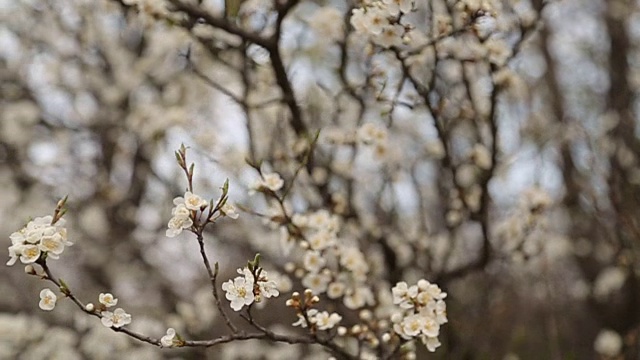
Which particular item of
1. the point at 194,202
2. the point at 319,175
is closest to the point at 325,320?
the point at 194,202

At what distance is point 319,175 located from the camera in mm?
3137

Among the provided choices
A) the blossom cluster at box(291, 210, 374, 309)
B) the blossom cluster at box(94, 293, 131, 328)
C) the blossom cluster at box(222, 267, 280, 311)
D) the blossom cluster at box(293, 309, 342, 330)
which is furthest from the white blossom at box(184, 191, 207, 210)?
the blossom cluster at box(291, 210, 374, 309)

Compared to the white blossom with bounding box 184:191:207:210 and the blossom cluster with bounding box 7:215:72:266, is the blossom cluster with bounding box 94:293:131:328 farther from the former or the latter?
the white blossom with bounding box 184:191:207:210

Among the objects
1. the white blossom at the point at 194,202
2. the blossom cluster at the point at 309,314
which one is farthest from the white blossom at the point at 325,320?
the white blossom at the point at 194,202

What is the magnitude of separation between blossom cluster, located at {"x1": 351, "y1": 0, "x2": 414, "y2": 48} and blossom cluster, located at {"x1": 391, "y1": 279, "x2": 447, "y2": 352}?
755 millimetres

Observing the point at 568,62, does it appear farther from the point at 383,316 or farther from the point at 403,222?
the point at 383,316

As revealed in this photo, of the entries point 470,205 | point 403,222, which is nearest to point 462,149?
point 403,222

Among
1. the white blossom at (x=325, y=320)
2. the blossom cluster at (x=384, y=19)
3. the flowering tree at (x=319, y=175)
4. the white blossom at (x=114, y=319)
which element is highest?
the blossom cluster at (x=384, y=19)

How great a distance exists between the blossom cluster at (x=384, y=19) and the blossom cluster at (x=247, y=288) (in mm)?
835

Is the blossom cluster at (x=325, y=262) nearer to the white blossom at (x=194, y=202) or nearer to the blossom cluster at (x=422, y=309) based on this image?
the blossom cluster at (x=422, y=309)

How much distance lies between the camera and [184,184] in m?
4.31

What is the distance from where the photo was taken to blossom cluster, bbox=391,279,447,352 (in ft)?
6.36

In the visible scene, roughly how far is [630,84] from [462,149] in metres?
2.26

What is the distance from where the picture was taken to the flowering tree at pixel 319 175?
2377 millimetres
